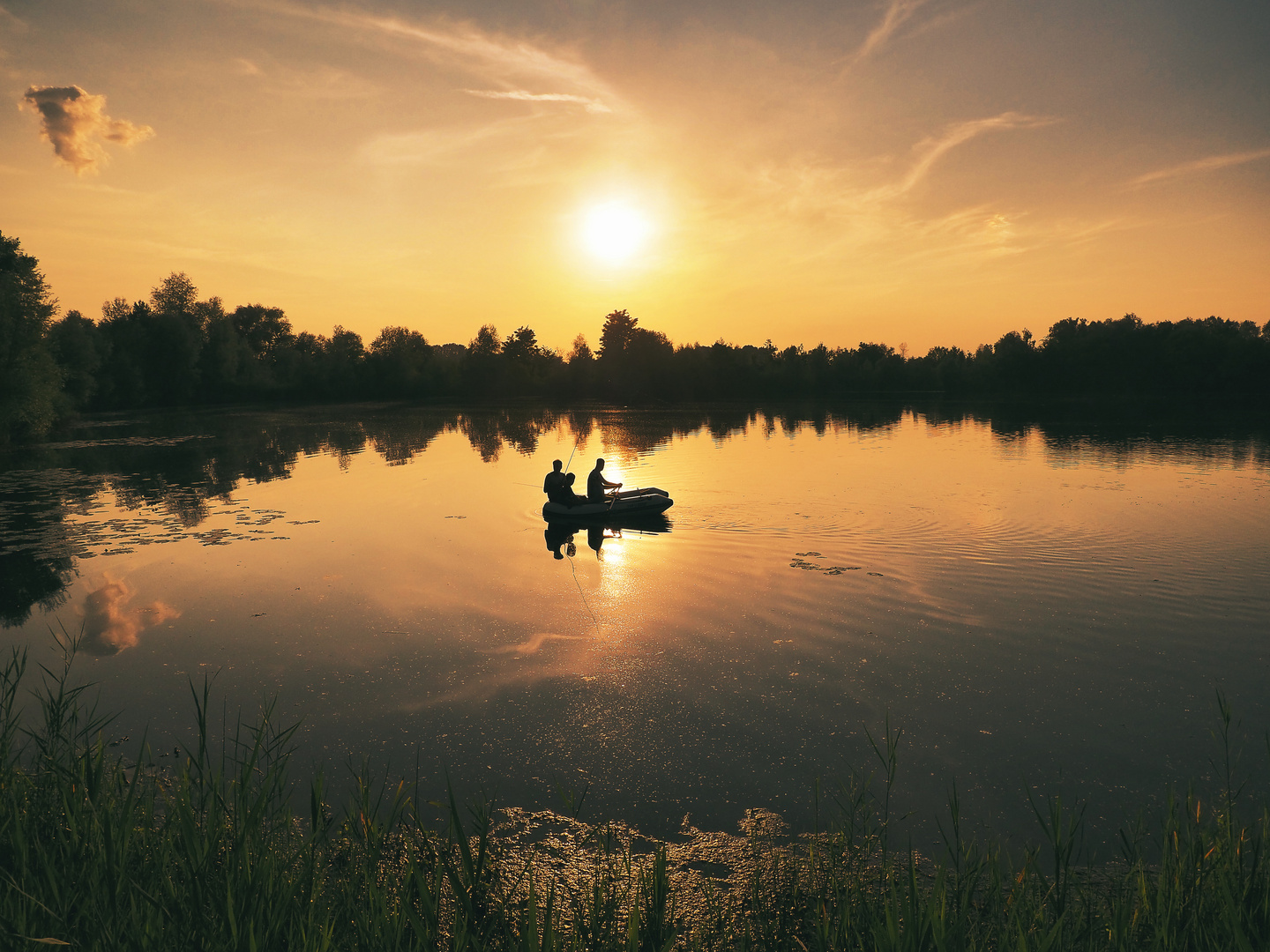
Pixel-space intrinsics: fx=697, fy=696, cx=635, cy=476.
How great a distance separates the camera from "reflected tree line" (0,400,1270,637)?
15273 mm

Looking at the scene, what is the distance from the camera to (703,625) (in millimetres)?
9117

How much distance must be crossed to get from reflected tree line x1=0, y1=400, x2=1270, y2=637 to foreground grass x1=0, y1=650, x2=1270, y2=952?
8.44 meters

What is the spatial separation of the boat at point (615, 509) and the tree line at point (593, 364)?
144 feet

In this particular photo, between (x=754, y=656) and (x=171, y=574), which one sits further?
(x=171, y=574)

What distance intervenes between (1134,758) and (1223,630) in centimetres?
414

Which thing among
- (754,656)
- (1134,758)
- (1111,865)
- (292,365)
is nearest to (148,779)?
(754,656)

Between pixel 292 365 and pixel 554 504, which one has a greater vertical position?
pixel 292 365

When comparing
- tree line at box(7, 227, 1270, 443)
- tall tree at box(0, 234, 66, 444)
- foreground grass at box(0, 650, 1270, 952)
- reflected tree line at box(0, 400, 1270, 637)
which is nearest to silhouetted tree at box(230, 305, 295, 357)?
tree line at box(7, 227, 1270, 443)

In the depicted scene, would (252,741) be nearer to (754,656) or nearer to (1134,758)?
(754,656)

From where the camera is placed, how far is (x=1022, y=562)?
1162 cm

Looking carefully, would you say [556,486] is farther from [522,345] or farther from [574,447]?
[522,345]

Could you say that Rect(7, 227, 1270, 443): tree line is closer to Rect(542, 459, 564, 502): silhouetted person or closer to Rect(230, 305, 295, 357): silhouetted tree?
Rect(230, 305, 295, 357): silhouetted tree

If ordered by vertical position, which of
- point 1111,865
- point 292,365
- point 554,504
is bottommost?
point 1111,865

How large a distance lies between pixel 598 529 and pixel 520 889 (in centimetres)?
1114
